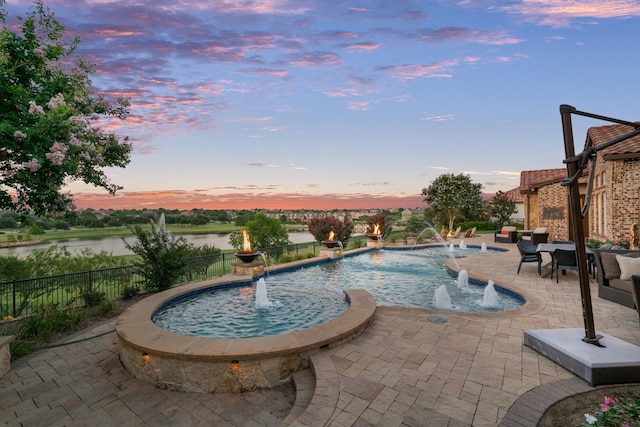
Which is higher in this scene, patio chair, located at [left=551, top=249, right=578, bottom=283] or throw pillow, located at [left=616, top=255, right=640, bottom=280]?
throw pillow, located at [left=616, top=255, right=640, bottom=280]

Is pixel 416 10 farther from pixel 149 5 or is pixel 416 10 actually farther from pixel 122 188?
pixel 122 188

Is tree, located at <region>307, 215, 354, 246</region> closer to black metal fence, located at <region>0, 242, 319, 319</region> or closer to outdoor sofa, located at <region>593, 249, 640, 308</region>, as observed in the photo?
black metal fence, located at <region>0, 242, 319, 319</region>

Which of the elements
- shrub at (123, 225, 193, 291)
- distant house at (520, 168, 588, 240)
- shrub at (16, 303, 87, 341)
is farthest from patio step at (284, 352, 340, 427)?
distant house at (520, 168, 588, 240)

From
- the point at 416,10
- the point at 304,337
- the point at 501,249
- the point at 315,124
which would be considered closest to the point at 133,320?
the point at 304,337

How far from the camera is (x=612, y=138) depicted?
9.45m

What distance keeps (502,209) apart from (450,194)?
7.58 meters

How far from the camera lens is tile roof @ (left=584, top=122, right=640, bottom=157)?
11445mm

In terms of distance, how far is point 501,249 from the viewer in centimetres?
1802

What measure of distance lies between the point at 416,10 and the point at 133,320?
11224 mm

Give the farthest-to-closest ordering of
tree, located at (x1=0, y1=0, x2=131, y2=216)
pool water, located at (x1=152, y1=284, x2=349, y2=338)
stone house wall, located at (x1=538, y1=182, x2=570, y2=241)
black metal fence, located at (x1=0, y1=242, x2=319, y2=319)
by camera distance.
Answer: stone house wall, located at (x1=538, y1=182, x2=570, y2=241) → black metal fence, located at (x1=0, y1=242, x2=319, y2=319) → pool water, located at (x1=152, y1=284, x2=349, y2=338) → tree, located at (x1=0, y1=0, x2=131, y2=216)

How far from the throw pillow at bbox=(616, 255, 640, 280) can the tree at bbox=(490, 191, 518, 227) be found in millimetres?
29681

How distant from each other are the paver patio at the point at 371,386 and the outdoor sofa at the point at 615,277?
691mm

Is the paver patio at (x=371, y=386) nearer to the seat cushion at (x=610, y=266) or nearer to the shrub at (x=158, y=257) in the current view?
the seat cushion at (x=610, y=266)

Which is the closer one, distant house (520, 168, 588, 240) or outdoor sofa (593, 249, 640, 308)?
outdoor sofa (593, 249, 640, 308)
